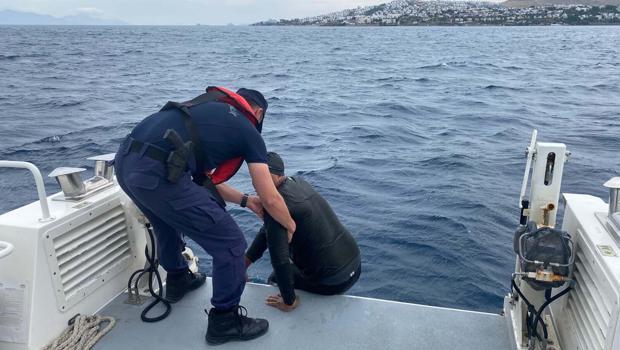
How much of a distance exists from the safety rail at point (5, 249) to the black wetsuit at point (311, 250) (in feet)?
4.80

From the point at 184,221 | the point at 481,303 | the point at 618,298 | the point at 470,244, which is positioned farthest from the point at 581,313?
the point at 470,244

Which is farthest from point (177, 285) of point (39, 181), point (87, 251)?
point (39, 181)

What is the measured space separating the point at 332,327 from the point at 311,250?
58 centimetres

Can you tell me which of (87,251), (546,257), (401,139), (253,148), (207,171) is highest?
(253,148)

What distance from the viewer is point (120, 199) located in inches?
150

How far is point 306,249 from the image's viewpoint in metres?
3.82

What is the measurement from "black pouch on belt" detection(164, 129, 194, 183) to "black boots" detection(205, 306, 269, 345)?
945 mm

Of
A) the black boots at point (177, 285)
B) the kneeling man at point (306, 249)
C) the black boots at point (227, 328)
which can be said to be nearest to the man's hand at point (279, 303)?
the kneeling man at point (306, 249)

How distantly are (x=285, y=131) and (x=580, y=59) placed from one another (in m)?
28.2

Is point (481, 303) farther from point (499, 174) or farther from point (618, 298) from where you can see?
point (499, 174)

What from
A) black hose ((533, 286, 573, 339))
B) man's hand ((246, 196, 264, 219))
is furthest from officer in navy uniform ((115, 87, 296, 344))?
black hose ((533, 286, 573, 339))

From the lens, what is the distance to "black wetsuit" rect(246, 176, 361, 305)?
3.58 meters

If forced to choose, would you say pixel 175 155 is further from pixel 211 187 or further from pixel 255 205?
pixel 255 205

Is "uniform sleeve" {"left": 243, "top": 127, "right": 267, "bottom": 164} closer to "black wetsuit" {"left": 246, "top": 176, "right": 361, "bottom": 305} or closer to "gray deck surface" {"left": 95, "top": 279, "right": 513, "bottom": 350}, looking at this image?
"black wetsuit" {"left": 246, "top": 176, "right": 361, "bottom": 305}
